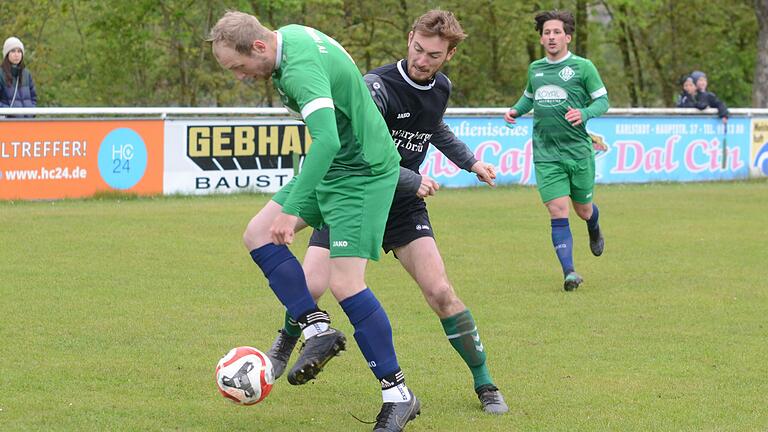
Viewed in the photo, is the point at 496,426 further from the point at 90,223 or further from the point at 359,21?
the point at 359,21

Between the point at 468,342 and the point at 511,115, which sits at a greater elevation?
the point at 511,115

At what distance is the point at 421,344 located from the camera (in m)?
7.74

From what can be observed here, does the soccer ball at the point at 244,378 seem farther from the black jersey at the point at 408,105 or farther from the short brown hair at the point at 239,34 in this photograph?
the short brown hair at the point at 239,34

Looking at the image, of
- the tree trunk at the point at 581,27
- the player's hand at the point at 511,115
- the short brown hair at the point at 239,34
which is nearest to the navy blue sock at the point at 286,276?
the short brown hair at the point at 239,34

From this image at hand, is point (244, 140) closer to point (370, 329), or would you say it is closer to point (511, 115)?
point (511, 115)

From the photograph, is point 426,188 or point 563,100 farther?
point 563,100

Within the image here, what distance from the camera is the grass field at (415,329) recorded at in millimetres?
6023

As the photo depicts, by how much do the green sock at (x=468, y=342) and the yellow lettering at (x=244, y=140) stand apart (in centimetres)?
1206

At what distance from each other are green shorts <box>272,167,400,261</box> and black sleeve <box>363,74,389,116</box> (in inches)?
24.1

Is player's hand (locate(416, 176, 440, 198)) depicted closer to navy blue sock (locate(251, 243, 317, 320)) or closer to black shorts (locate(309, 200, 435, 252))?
black shorts (locate(309, 200, 435, 252))

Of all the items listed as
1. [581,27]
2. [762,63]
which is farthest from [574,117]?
[581,27]

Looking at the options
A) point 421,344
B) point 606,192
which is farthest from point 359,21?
point 421,344

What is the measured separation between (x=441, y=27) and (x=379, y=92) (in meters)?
0.47

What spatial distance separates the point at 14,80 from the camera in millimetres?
17141
